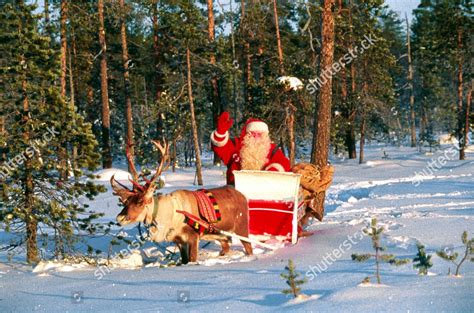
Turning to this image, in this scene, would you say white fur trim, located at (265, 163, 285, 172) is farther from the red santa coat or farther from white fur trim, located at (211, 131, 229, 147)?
white fur trim, located at (211, 131, 229, 147)

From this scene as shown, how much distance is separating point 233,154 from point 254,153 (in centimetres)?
44

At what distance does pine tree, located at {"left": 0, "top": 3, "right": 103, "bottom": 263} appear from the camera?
841 cm

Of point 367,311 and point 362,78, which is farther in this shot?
point 362,78

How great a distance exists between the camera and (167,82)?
92.7 ft

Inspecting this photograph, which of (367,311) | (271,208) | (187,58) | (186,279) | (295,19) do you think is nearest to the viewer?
(367,311)

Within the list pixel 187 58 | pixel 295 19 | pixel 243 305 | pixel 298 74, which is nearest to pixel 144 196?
pixel 243 305

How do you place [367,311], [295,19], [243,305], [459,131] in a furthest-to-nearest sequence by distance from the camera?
1. [295,19]
2. [459,131]
3. [243,305]
4. [367,311]

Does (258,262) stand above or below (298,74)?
below

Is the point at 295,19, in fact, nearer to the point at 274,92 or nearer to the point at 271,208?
the point at 274,92

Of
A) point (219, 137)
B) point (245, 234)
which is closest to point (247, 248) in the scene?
point (245, 234)

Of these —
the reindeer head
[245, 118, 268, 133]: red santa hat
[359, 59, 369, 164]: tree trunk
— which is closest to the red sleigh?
[245, 118, 268, 133]: red santa hat

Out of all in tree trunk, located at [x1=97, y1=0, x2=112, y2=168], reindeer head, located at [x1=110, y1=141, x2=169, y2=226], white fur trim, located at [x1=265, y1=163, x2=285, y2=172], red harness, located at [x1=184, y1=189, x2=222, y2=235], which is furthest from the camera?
tree trunk, located at [x1=97, y1=0, x2=112, y2=168]

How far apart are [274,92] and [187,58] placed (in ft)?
16.1

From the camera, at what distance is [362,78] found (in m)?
34.5
